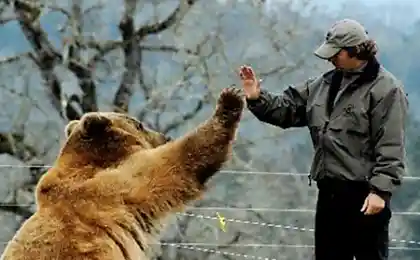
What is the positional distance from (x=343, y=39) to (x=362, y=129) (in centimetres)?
39

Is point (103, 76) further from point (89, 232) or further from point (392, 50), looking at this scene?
point (89, 232)

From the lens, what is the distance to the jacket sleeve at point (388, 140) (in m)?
3.51

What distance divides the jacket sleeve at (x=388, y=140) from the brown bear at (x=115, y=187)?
0.62 metres

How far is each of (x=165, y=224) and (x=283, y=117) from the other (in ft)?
2.93

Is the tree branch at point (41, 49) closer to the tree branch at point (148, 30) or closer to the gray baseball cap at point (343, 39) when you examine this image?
the tree branch at point (148, 30)

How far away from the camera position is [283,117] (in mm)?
3953

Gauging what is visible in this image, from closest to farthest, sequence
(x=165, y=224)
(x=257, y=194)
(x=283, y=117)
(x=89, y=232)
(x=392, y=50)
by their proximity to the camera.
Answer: (x=89, y=232) → (x=165, y=224) → (x=283, y=117) → (x=392, y=50) → (x=257, y=194)

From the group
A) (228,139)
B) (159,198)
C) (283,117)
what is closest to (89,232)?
(159,198)

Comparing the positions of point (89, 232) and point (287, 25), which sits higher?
point (287, 25)

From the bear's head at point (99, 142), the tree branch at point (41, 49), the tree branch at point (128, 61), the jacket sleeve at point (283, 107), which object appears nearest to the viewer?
the bear's head at point (99, 142)

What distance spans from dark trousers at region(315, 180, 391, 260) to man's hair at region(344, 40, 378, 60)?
547 millimetres

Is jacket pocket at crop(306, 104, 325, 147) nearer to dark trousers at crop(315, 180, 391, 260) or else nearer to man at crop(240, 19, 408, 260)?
man at crop(240, 19, 408, 260)

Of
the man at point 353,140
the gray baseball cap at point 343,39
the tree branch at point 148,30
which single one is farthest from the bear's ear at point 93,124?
the tree branch at point 148,30

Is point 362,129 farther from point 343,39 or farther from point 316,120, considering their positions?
point 343,39
